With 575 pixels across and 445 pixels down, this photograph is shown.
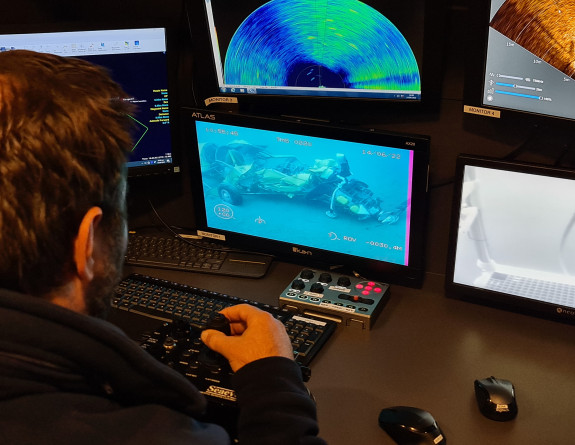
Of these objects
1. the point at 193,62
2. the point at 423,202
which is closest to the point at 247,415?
the point at 423,202

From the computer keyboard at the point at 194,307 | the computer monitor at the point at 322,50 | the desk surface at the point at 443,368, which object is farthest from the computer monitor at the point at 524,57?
the computer keyboard at the point at 194,307

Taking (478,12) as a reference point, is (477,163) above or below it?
below

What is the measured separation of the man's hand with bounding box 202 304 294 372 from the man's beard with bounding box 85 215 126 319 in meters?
0.30

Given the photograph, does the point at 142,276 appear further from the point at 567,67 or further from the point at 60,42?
the point at 567,67

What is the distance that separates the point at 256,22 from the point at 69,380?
38.1 inches

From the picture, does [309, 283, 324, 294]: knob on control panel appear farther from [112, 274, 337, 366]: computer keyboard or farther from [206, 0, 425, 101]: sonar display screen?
[206, 0, 425, 101]: sonar display screen

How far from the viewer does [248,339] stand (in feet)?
4.00

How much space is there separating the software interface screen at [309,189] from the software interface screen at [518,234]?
0.46 ft

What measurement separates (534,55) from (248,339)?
0.73m

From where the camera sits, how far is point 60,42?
162 cm

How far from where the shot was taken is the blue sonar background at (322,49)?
1.43 m

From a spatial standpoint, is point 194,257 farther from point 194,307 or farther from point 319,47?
point 319,47

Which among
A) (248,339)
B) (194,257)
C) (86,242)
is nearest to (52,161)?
(86,242)

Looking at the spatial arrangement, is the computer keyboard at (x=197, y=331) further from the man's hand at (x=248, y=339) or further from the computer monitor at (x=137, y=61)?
the computer monitor at (x=137, y=61)
